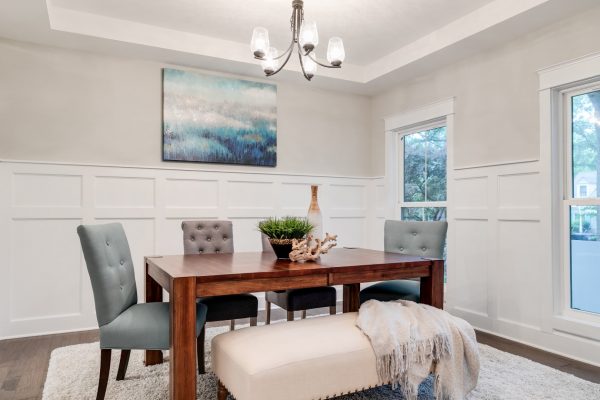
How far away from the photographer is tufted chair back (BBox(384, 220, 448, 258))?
10.1ft

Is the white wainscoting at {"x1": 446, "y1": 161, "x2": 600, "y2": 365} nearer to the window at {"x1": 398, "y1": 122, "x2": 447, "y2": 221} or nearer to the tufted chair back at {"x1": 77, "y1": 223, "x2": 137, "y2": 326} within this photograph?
the window at {"x1": 398, "y1": 122, "x2": 447, "y2": 221}

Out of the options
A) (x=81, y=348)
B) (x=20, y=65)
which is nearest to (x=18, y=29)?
(x=20, y=65)

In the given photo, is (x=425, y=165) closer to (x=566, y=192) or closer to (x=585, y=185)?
(x=566, y=192)

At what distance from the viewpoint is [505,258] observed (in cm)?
349

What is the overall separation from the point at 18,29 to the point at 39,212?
1.51 m

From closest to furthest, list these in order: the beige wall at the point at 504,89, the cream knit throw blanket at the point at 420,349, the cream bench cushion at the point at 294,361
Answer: the cream bench cushion at the point at 294,361 < the cream knit throw blanket at the point at 420,349 < the beige wall at the point at 504,89

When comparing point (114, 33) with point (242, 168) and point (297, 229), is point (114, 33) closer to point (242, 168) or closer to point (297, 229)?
point (242, 168)

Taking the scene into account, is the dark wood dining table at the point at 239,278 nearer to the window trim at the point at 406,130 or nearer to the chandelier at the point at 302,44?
the chandelier at the point at 302,44

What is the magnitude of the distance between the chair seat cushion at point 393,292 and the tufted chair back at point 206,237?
1143 millimetres

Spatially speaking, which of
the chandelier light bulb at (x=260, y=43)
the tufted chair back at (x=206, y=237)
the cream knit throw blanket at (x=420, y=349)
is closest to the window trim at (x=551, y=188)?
the cream knit throw blanket at (x=420, y=349)

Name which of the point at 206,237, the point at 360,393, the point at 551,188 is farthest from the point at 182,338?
the point at 551,188

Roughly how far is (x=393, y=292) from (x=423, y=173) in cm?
200

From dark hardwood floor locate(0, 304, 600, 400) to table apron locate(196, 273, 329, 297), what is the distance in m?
1.30

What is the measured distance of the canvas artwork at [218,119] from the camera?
4.07 meters
